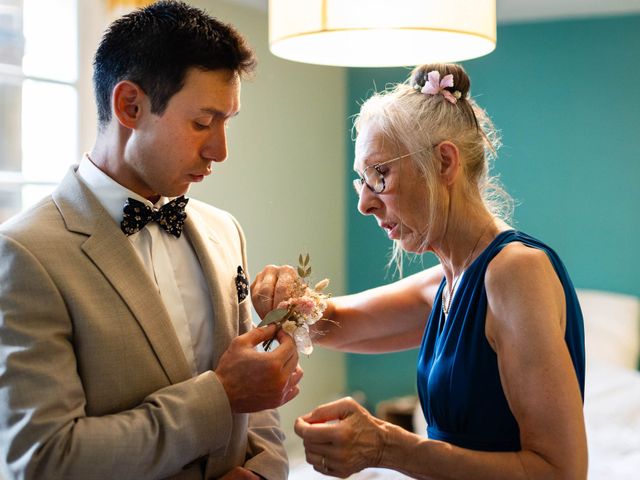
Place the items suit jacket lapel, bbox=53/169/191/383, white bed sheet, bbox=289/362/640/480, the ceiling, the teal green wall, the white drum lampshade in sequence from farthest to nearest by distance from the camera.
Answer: the teal green wall
the ceiling
white bed sheet, bbox=289/362/640/480
the white drum lampshade
suit jacket lapel, bbox=53/169/191/383

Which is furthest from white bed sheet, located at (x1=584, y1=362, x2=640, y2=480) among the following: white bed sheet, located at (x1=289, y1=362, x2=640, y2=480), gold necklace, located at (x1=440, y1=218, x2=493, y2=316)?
gold necklace, located at (x1=440, y1=218, x2=493, y2=316)

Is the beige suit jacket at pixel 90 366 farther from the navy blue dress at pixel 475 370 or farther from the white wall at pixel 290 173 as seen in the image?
the white wall at pixel 290 173

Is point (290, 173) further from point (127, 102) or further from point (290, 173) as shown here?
point (127, 102)

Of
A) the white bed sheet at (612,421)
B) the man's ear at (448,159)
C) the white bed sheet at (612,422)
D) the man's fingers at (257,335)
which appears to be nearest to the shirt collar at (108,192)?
the man's fingers at (257,335)

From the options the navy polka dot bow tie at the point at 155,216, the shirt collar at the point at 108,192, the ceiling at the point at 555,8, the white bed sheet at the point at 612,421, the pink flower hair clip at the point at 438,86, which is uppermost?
the ceiling at the point at 555,8

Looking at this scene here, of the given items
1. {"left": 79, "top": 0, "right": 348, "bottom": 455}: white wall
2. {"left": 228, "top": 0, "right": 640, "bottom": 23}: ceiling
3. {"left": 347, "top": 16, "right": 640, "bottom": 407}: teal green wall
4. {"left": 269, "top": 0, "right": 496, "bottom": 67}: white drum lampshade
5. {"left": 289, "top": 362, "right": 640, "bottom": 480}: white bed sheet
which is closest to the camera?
{"left": 269, "top": 0, "right": 496, "bottom": 67}: white drum lampshade

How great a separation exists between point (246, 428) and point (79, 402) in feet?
1.61

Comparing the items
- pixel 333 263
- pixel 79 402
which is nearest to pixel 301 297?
pixel 79 402

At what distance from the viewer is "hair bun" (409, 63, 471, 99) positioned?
78.1 inches

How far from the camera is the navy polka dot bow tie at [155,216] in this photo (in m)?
1.65

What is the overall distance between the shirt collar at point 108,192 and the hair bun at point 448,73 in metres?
0.77

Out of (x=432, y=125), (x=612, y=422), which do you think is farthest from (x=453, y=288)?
(x=612, y=422)

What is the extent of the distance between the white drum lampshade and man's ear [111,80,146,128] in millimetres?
358

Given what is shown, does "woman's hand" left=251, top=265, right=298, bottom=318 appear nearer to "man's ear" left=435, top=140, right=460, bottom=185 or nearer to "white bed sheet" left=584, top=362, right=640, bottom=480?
"man's ear" left=435, top=140, right=460, bottom=185
